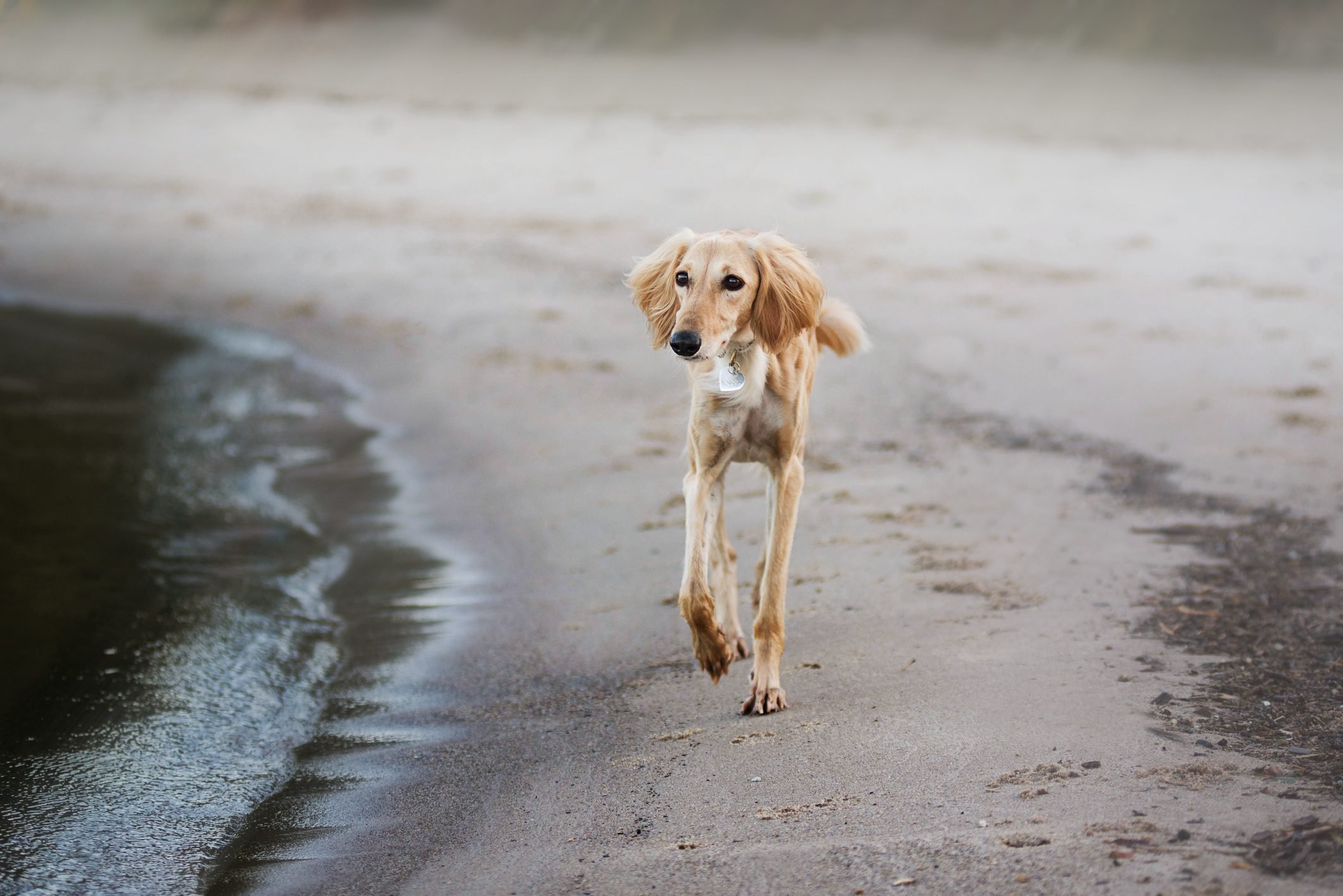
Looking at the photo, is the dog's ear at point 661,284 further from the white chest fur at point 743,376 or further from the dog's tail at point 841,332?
the dog's tail at point 841,332

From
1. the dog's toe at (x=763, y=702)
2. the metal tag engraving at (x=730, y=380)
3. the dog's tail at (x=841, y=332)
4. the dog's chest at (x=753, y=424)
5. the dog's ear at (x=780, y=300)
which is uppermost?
the dog's ear at (x=780, y=300)

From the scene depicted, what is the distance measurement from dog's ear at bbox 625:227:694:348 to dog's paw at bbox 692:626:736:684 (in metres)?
1.03

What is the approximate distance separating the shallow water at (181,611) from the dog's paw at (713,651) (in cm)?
132

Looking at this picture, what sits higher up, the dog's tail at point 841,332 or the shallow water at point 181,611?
the dog's tail at point 841,332

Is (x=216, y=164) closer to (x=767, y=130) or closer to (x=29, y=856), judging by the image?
(x=767, y=130)

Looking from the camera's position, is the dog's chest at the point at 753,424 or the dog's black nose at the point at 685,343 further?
the dog's chest at the point at 753,424

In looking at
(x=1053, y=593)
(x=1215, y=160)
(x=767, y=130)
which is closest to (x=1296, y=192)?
(x=1215, y=160)

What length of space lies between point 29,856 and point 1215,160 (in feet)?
43.3

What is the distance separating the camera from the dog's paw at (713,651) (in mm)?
4223

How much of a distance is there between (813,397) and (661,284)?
4.32 m

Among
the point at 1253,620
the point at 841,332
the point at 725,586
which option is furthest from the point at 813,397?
the point at 1253,620

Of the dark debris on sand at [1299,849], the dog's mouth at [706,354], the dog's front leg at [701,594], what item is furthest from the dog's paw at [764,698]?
the dark debris on sand at [1299,849]

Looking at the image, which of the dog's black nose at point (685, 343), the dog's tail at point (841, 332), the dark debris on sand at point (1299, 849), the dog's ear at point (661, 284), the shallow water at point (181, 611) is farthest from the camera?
the dog's tail at point (841, 332)

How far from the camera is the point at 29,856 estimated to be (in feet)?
12.9
